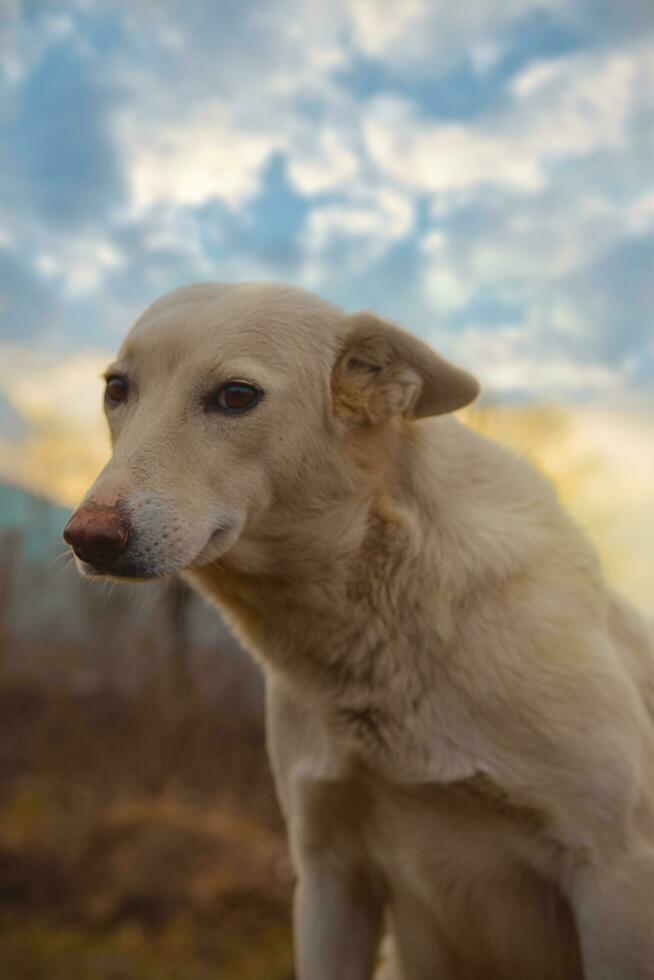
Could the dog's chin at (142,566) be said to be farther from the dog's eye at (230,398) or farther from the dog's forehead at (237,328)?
the dog's forehead at (237,328)

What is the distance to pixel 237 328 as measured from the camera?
267cm

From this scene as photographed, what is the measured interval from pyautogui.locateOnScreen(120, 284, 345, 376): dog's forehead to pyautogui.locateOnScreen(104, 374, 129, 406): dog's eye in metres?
0.07

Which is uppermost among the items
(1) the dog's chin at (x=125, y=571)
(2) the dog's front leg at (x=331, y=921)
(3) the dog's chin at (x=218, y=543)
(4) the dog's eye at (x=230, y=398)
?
(4) the dog's eye at (x=230, y=398)

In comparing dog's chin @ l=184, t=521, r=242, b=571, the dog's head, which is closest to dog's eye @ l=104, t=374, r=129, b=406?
the dog's head

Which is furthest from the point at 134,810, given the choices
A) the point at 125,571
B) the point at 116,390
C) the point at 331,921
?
the point at 125,571

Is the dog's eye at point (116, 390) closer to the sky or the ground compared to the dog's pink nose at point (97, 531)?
closer to the sky

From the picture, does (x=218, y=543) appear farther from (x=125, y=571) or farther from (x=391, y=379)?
(x=391, y=379)

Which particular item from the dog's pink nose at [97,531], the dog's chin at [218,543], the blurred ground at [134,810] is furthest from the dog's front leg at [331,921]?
the dog's pink nose at [97,531]

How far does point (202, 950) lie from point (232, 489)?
5.00 metres

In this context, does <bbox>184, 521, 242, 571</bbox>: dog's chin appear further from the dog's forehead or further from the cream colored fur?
the dog's forehead

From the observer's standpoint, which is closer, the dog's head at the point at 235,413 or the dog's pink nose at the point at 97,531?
the dog's pink nose at the point at 97,531

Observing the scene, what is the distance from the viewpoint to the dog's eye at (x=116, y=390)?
9.24 ft

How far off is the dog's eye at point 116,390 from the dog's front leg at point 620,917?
1.92m

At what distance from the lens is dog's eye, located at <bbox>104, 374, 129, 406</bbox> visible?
282cm
